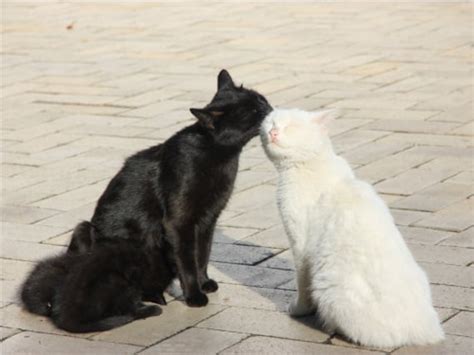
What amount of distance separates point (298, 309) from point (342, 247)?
557 mm

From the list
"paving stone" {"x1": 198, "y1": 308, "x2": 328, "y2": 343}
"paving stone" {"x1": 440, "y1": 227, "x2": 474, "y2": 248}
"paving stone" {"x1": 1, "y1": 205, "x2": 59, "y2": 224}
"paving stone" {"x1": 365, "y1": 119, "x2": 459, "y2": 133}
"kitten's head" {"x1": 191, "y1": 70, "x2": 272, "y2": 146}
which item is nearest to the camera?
"paving stone" {"x1": 198, "y1": 308, "x2": 328, "y2": 343}

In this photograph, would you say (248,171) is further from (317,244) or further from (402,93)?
(317,244)

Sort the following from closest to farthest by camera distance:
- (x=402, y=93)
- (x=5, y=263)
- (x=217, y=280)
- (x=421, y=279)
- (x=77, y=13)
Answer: (x=421, y=279), (x=217, y=280), (x=5, y=263), (x=402, y=93), (x=77, y=13)

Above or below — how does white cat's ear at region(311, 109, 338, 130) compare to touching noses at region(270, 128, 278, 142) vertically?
above

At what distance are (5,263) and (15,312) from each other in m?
A: 0.72

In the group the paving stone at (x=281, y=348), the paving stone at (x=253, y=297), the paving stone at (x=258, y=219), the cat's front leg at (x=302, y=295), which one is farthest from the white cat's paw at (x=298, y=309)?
the paving stone at (x=258, y=219)

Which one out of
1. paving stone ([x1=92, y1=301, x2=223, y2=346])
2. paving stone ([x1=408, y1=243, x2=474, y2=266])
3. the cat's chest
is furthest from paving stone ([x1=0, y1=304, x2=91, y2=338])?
paving stone ([x1=408, y1=243, x2=474, y2=266])

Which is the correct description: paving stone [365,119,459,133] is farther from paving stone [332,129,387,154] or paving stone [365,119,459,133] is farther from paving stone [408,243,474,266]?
paving stone [408,243,474,266]

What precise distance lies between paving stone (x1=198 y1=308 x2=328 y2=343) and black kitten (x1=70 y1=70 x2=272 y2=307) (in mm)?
181

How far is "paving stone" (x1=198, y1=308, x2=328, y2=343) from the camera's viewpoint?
464 cm

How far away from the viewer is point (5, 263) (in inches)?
225

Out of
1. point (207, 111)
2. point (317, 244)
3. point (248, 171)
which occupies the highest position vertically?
point (207, 111)

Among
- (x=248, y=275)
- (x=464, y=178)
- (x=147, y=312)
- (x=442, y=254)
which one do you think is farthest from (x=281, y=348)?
(x=464, y=178)

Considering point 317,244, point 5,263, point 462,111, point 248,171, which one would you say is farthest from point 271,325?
point 462,111
